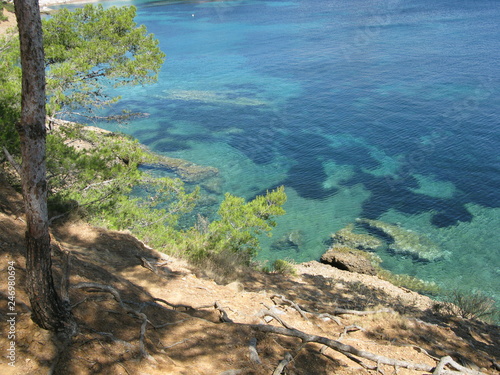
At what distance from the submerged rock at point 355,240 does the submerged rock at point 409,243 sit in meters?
0.79

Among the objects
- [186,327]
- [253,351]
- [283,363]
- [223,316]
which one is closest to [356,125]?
[223,316]

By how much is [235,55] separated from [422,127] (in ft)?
107

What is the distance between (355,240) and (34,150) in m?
20.1

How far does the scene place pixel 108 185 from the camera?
A: 1252 cm

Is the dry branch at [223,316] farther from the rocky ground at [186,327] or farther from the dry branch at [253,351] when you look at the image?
the dry branch at [253,351]

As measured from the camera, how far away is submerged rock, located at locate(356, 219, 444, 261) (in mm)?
21406

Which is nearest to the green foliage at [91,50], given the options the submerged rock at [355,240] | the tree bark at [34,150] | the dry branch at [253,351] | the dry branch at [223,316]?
the dry branch at [223,316]

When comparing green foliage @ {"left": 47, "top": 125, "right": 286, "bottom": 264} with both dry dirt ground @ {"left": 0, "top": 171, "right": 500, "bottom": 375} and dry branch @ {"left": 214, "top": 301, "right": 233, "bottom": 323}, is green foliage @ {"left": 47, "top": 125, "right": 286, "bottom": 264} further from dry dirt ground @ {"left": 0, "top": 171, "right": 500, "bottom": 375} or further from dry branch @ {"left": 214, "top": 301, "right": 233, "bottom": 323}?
dry branch @ {"left": 214, "top": 301, "right": 233, "bottom": 323}

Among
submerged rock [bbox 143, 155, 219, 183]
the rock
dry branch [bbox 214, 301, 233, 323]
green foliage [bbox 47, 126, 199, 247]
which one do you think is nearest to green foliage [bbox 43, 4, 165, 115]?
green foliage [bbox 47, 126, 199, 247]

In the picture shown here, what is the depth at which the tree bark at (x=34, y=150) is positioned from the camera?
4.27m

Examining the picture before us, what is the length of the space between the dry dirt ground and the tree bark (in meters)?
0.68

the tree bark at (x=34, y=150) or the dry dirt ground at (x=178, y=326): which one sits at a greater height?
the tree bark at (x=34, y=150)

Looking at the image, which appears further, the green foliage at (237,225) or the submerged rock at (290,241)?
the submerged rock at (290,241)

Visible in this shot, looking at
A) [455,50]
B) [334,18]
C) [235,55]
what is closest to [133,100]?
A: [235,55]
